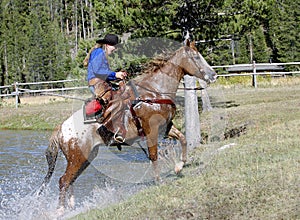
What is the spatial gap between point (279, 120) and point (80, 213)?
334 inches

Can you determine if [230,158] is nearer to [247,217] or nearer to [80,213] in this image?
[80,213]

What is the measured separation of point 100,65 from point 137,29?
8.54 metres

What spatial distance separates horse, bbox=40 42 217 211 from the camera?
8.90 meters

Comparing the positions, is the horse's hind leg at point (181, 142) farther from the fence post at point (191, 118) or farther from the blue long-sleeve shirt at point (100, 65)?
the fence post at point (191, 118)

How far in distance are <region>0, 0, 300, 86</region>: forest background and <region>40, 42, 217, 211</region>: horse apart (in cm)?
143

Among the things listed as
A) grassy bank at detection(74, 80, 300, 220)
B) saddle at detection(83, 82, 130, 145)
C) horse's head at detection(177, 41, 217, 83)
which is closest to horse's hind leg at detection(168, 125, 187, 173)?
grassy bank at detection(74, 80, 300, 220)

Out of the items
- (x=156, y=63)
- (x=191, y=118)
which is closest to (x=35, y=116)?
(x=191, y=118)

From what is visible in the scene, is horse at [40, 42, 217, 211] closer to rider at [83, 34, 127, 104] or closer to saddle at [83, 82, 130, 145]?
saddle at [83, 82, 130, 145]

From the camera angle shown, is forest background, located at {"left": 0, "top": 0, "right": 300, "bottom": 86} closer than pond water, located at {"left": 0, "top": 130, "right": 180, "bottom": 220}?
No

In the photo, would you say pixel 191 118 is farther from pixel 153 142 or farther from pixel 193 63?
pixel 153 142

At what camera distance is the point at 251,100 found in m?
23.6

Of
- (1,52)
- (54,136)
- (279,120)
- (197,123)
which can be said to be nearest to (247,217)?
(54,136)

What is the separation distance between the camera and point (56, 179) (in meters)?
13.4

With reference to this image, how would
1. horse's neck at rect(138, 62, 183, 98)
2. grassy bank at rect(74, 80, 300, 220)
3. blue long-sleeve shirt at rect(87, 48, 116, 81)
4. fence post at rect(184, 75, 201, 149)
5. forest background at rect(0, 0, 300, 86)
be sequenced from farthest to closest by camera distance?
forest background at rect(0, 0, 300, 86) < fence post at rect(184, 75, 201, 149) < horse's neck at rect(138, 62, 183, 98) < blue long-sleeve shirt at rect(87, 48, 116, 81) < grassy bank at rect(74, 80, 300, 220)
